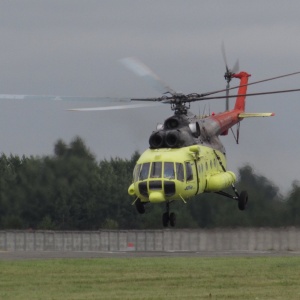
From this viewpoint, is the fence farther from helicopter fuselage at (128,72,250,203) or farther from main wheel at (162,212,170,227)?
main wheel at (162,212,170,227)

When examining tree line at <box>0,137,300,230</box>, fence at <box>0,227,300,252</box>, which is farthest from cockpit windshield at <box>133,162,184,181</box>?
fence at <box>0,227,300,252</box>

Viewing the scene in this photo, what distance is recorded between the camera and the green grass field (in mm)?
51844

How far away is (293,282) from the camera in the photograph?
56719 mm

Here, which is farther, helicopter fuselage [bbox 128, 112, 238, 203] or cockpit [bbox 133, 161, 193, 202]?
helicopter fuselage [bbox 128, 112, 238, 203]

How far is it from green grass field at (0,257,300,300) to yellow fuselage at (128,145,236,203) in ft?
11.7

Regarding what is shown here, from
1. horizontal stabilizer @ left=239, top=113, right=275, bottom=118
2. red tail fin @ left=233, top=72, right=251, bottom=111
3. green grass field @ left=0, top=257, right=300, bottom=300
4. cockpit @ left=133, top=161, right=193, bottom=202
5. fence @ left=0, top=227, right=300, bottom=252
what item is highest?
red tail fin @ left=233, top=72, right=251, bottom=111

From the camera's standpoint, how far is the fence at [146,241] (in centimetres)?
8846

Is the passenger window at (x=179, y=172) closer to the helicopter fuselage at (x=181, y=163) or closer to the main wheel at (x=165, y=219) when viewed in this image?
the helicopter fuselage at (x=181, y=163)

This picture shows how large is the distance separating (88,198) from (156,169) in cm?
2831

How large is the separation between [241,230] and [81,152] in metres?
10.4

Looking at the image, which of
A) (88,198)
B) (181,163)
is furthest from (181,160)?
(88,198)

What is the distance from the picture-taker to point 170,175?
53.4 metres

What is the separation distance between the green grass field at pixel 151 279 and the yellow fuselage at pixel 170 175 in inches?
141

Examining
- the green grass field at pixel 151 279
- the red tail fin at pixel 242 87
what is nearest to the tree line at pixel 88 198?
the green grass field at pixel 151 279
